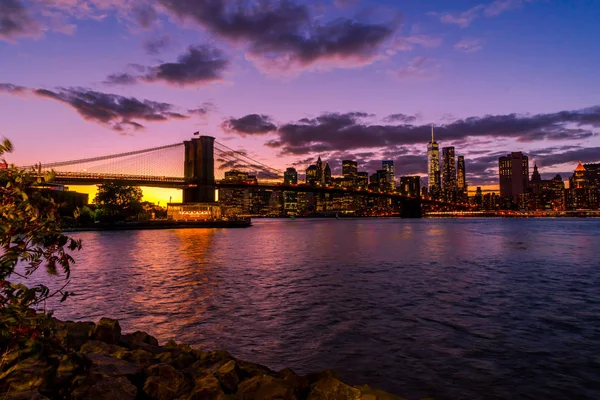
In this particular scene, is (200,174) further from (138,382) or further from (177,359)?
(138,382)

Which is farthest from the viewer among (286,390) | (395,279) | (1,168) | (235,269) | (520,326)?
(235,269)

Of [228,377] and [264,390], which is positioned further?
[228,377]

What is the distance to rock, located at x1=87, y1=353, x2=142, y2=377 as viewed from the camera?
5.72m

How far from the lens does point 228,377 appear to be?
19.4 feet

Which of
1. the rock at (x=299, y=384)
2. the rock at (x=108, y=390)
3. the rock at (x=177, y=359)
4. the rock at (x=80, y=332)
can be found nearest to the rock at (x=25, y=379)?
the rock at (x=108, y=390)

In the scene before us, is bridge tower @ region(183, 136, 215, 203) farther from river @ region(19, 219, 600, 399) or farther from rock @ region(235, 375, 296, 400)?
rock @ region(235, 375, 296, 400)

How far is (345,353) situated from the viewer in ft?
31.2

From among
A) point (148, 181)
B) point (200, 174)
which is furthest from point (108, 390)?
point (200, 174)

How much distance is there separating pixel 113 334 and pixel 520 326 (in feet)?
38.2

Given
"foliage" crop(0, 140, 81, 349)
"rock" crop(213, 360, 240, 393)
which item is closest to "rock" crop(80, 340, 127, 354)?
"rock" crop(213, 360, 240, 393)

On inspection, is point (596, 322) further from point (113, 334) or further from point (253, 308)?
point (113, 334)

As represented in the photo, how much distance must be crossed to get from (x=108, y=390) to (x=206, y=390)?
4.27ft

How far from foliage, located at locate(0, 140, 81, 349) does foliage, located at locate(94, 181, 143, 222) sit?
97499 millimetres

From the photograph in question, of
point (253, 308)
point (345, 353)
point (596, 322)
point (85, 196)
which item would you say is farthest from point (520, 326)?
point (85, 196)
